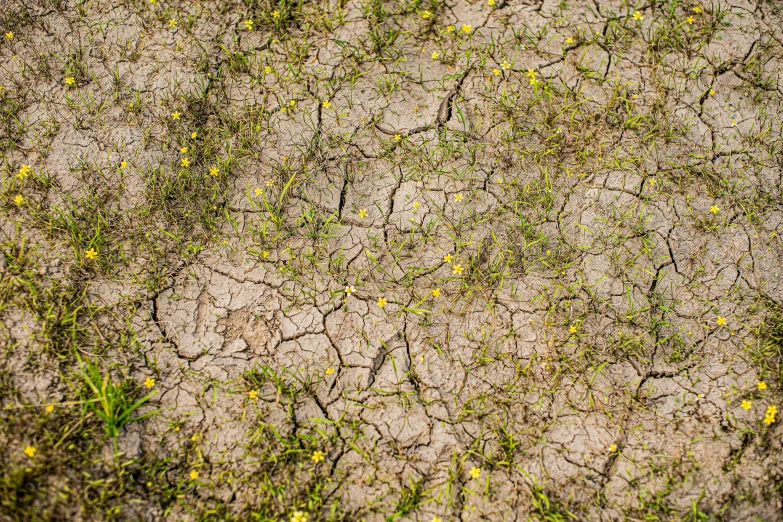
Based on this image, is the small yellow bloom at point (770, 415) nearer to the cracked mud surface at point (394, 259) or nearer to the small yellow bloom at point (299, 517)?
the cracked mud surface at point (394, 259)

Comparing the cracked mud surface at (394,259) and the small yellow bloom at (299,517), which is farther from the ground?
the cracked mud surface at (394,259)

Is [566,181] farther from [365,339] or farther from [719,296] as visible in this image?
[365,339]

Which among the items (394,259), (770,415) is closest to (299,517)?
(394,259)

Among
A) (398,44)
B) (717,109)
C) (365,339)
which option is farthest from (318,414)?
(717,109)

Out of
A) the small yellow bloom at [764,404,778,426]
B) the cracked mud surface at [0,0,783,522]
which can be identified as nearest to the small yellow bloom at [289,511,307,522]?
the cracked mud surface at [0,0,783,522]

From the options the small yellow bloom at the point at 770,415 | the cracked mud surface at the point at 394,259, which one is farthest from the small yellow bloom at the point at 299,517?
the small yellow bloom at the point at 770,415

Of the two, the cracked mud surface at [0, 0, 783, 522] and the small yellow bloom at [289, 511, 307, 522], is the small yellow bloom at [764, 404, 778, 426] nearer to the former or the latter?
the cracked mud surface at [0, 0, 783, 522]

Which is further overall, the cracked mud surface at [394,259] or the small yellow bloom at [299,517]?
the cracked mud surface at [394,259]
